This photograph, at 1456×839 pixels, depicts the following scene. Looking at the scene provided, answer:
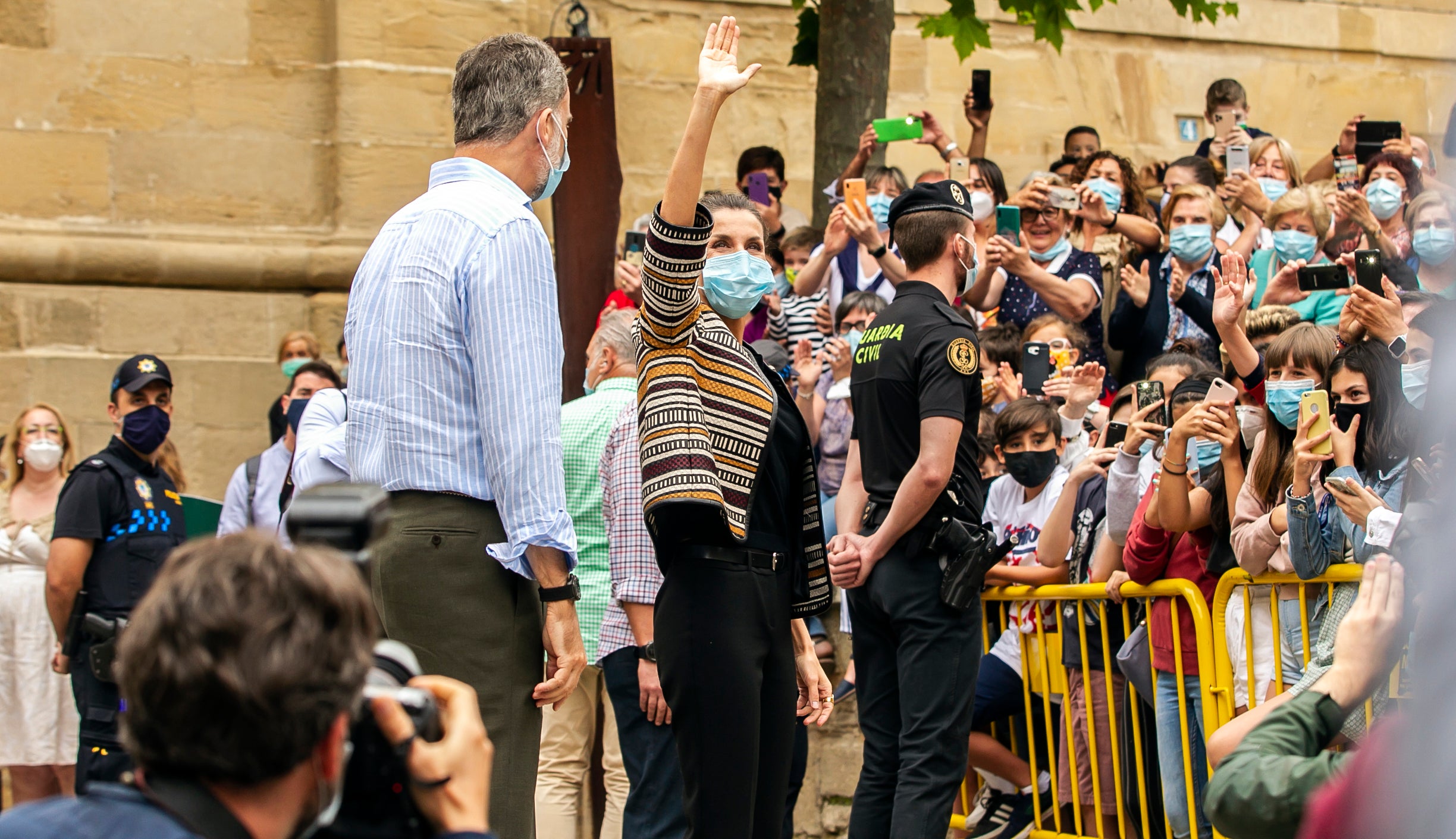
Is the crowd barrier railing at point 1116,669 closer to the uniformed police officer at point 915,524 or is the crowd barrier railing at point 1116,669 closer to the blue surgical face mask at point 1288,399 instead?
the blue surgical face mask at point 1288,399

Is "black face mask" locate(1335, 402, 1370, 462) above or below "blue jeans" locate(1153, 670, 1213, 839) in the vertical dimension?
above

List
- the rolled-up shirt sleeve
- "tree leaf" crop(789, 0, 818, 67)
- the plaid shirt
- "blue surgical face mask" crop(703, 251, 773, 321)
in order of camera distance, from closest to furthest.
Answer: the rolled-up shirt sleeve → "blue surgical face mask" crop(703, 251, 773, 321) → the plaid shirt → "tree leaf" crop(789, 0, 818, 67)

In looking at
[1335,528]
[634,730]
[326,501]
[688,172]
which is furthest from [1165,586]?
[326,501]

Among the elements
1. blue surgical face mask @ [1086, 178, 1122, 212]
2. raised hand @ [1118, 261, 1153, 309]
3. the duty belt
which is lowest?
the duty belt

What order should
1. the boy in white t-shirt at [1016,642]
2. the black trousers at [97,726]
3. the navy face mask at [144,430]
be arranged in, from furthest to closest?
the navy face mask at [144,430], the black trousers at [97,726], the boy in white t-shirt at [1016,642]

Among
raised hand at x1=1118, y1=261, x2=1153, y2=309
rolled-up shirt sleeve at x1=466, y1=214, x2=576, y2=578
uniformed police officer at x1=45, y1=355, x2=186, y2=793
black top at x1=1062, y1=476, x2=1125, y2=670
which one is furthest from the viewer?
raised hand at x1=1118, y1=261, x2=1153, y2=309

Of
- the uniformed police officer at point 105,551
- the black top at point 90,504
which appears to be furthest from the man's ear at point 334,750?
the black top at point 90,504

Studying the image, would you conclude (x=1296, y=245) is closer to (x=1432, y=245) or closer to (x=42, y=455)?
(x=1432, y=245)

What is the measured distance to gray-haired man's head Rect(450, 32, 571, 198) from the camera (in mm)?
3639

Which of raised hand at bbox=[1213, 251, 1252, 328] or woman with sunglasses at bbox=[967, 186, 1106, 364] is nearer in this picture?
raised hand at bbox=[1213, 251, 1252, 328]

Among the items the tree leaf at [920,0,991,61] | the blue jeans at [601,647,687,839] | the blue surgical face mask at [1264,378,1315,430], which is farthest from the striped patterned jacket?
the tree leaf at [920,0,991,61]

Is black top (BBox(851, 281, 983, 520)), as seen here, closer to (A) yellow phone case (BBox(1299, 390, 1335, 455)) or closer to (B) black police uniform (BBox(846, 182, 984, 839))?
(B) black police uniform (BBox(846, 182, 984, 839))

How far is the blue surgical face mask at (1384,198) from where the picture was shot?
718cm

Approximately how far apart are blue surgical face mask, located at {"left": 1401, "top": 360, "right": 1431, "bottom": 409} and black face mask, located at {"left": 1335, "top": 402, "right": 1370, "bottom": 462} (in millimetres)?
139
